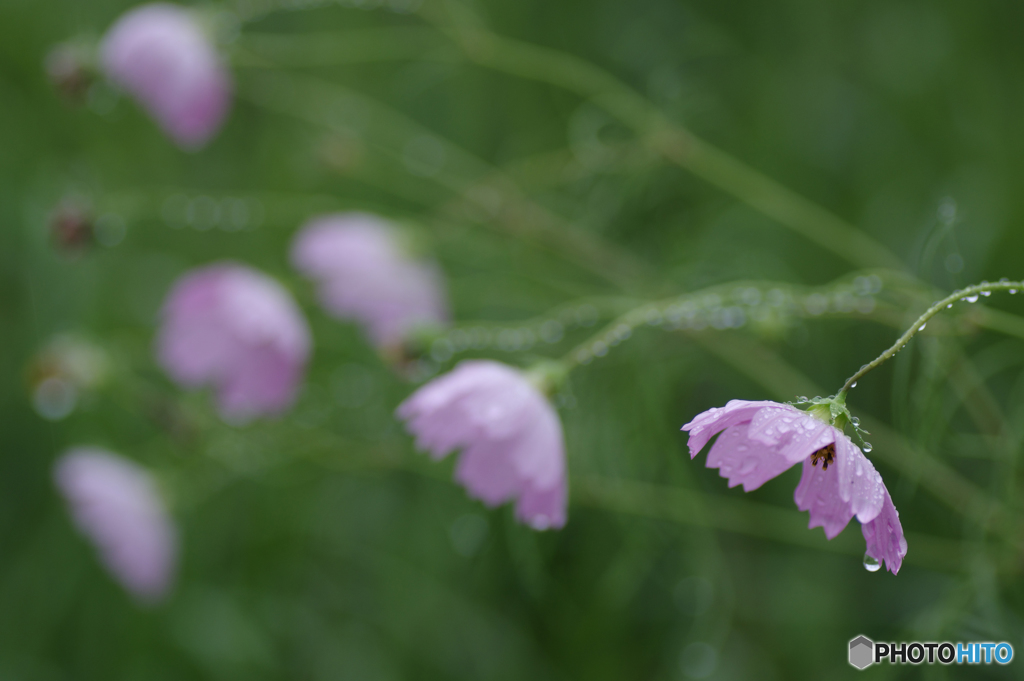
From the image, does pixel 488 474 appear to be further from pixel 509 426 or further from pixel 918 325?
pixel 918 325

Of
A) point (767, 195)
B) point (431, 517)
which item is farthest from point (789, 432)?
point (431, 517)

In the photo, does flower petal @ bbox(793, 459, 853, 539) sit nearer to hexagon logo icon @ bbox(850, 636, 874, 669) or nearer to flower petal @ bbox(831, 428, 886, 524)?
flower petal @ bbox(831, 428, 886, 524)

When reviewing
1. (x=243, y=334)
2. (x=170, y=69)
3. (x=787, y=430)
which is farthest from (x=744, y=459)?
(x=170, y=69)

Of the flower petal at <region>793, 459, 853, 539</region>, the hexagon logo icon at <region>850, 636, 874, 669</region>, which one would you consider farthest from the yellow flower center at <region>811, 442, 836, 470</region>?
the hexagon logo icon at <region>850, 636, 874, 669</region>

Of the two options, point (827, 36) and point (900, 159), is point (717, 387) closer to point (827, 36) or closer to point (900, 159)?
point (900, 159)

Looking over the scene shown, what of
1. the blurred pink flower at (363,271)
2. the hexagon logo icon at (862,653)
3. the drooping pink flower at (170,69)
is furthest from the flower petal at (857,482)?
the drooping pink flower at (170,69)

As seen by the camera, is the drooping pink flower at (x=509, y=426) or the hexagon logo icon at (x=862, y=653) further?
the hexagon logo icon at (x=862, y=653)

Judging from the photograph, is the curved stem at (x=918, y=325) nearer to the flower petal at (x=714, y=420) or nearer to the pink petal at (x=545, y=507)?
the flower petal at (x=714, y=420)
